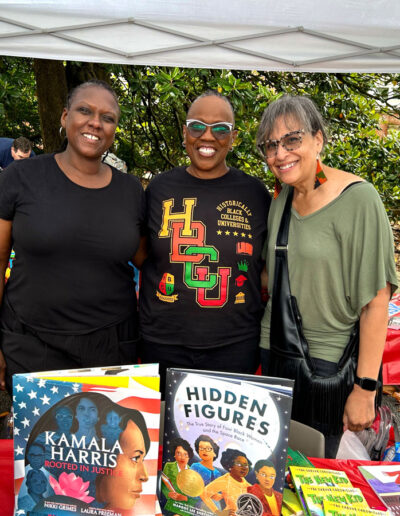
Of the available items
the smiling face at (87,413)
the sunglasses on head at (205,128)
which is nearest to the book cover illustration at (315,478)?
the smiling face at (87,413)

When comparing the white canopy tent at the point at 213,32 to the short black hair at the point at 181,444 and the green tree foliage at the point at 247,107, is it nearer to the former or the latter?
the green tree foliage at the point at 247,107

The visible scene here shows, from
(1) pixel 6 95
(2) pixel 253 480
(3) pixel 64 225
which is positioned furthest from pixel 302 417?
(1) pixel 6 95

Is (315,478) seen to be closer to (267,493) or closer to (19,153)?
(267,493)

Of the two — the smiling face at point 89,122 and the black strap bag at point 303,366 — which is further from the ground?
the smiling face at point 89,122

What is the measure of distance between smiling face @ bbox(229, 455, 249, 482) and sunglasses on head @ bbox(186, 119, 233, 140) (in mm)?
1314

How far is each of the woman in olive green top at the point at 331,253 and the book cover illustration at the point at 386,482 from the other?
11.2 inches

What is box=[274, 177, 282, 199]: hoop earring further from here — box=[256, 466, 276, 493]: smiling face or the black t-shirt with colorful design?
box=[256, 466, 276, 493]: smiling face

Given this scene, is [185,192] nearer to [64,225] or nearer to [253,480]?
[64,225]

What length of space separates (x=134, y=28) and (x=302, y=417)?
94.6 inches

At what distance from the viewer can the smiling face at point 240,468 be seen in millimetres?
1128

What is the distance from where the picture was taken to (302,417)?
1.79 meters

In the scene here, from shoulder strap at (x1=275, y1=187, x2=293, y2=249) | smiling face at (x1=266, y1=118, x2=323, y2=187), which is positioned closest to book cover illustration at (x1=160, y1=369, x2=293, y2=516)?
shoulder strap at (x1=275, y1=187, x2=293, y2=249)

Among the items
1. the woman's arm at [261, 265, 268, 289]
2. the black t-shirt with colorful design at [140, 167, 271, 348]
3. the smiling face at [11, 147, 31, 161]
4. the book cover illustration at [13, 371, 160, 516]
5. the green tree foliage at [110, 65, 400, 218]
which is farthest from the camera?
the smiling face at [11, 147, 31, 161]

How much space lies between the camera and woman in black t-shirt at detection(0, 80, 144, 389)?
1.71 metres
